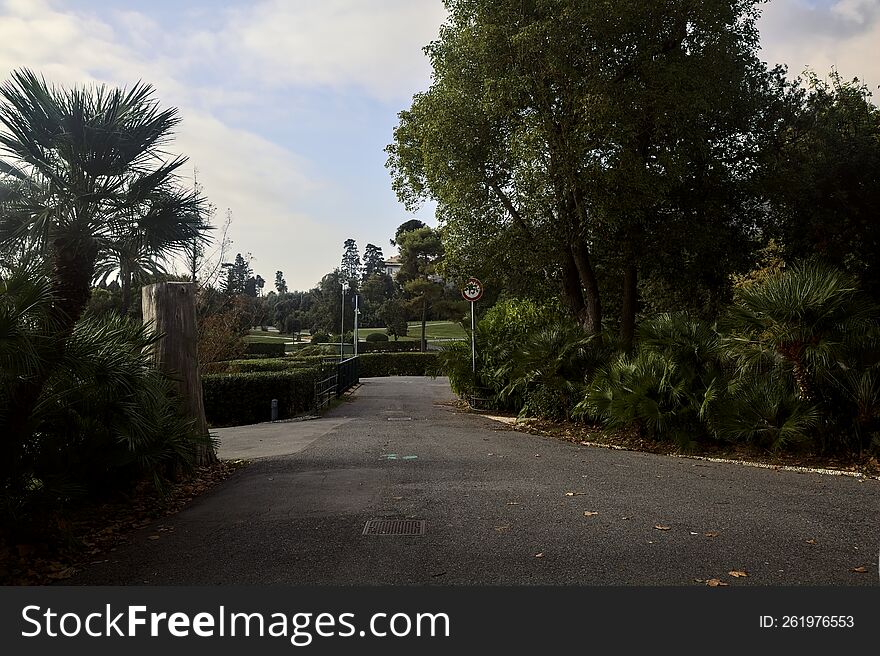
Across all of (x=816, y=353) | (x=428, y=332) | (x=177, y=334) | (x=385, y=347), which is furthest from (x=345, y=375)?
(x=428, y=332)

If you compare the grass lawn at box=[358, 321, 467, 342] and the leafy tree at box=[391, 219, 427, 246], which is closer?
the leafy tree at box=[391, 219, 427, 246]

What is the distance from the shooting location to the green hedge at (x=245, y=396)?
16.8 metres

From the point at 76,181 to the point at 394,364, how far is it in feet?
123

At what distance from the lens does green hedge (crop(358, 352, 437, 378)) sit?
140 ft

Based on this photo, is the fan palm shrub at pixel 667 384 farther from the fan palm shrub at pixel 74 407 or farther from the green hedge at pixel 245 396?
the green hedge at pixel 245 396

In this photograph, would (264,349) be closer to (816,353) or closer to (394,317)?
(394,317)

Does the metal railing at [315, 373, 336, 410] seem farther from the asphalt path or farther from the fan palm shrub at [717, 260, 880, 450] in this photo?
the fan palm shrub at [717, 260, 880, 450]

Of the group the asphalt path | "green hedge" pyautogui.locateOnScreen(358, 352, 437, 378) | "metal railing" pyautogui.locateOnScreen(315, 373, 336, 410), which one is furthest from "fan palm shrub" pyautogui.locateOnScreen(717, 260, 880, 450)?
"green hedge" pyautogui.locateOnScreen(358, 352, 437, 378)

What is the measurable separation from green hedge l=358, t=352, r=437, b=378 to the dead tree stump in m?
34.1

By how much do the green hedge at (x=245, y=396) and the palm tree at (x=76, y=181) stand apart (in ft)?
35.9

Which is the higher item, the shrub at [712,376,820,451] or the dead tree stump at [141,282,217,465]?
the dead tree stump at [141,282,217,465]

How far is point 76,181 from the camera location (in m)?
5.91

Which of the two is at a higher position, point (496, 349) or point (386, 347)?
point (496, 349)

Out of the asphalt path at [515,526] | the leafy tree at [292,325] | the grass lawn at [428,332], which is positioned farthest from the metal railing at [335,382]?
the leafy tree at [292,325]
